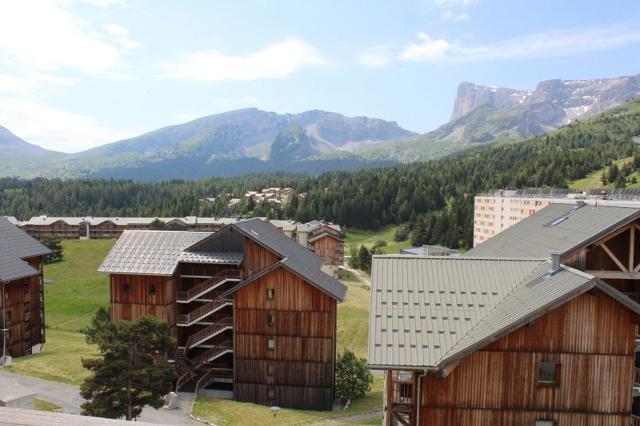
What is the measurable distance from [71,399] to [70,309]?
4541 centimetres

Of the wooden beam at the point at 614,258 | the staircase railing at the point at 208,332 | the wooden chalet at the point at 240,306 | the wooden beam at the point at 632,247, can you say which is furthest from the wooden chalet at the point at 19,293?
the wooden beam at the point at 632,247

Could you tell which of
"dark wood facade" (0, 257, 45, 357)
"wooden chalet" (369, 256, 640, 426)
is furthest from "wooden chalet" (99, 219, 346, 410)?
"wooden chalet" (369, 256, 640, 426)

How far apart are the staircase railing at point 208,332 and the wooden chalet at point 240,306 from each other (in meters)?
0.08

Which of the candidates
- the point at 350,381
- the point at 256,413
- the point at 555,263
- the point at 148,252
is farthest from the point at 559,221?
the point at 148,252

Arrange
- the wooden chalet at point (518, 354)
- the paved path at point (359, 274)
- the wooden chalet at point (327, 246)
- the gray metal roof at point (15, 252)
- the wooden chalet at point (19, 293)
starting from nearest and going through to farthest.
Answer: the wooden chalet at point (518, 354) → the wooden chalet at point (19, 293) → the gray metal roof at point (15, 252) → the paved path at point (359, 274) → the wooden chalet at point (327, 246)

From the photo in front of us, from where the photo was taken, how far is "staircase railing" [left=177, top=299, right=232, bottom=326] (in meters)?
38.9

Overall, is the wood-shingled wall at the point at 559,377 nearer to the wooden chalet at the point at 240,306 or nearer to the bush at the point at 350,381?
the wooden chalet at the point at 240,306

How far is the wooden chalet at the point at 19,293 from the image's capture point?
4259 cm

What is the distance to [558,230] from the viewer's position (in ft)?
90.0

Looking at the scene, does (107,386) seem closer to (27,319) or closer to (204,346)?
(204,346)

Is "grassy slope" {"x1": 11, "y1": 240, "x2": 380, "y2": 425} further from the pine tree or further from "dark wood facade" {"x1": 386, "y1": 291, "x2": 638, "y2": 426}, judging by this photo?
"dark wood facade" {"x1": 386, "y1": 291, "x2": 638, "y2": 426}

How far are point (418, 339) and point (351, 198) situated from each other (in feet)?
512

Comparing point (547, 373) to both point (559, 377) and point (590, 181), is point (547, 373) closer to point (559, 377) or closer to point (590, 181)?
point (559, 377)

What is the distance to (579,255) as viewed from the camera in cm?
2330
